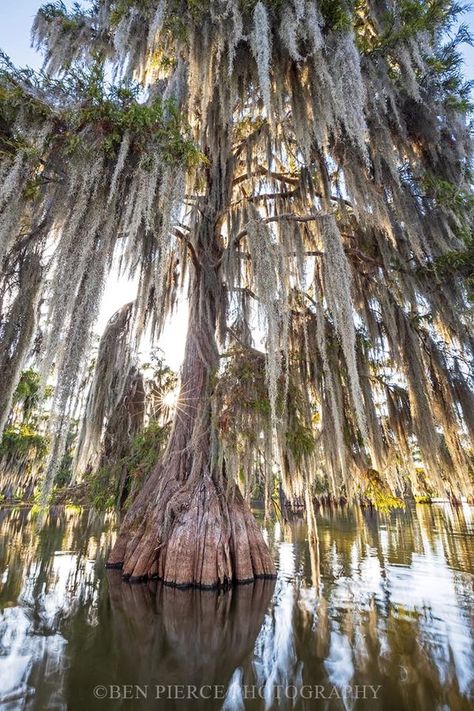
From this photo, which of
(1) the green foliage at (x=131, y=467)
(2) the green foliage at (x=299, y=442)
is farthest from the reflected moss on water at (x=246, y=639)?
(2) the green foliage at (x=299, y=442)

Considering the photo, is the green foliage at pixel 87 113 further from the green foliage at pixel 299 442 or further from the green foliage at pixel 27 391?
the green foliage at pixel 27 391

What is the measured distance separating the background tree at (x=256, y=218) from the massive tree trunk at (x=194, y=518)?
3 cm

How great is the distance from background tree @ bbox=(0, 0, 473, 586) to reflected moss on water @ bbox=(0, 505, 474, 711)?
78cm

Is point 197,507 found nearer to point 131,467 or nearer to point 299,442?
point 299,442

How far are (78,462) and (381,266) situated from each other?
6130 mm

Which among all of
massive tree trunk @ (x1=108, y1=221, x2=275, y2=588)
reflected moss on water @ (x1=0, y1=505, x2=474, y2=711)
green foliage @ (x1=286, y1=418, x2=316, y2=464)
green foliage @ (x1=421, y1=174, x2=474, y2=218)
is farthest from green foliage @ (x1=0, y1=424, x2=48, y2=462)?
green foliage @ (x1=421, y1=174, x2=474, y2=218)

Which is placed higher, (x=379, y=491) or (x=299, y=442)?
(x=299, y=442)

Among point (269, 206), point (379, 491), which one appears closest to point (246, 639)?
point (379, 491)

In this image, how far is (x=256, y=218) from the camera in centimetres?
485

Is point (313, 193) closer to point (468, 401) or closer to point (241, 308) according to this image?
point (241, 308)

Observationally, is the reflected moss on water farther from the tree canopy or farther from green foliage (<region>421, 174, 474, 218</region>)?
green foliage (<region>421, 174, 474, 218</region>)

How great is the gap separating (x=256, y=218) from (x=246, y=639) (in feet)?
15.6

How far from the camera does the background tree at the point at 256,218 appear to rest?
10.4 ft

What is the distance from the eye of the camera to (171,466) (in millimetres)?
5559
